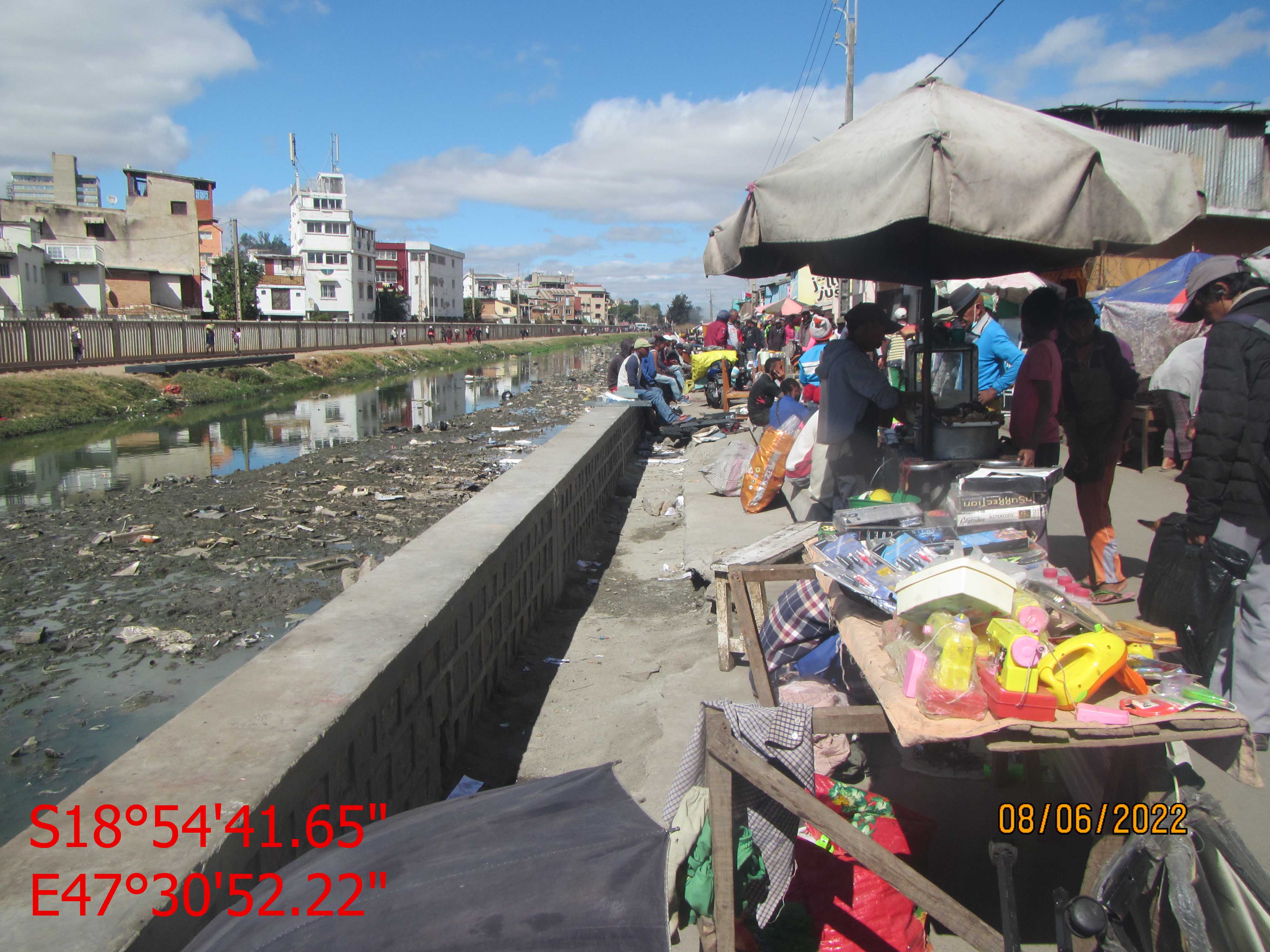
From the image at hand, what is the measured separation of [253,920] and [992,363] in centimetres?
681

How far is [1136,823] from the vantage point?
2.24m

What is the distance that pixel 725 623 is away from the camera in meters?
4.70

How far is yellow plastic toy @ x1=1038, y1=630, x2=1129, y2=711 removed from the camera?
A: 2.14 m

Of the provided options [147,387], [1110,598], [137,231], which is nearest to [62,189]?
[137,231]

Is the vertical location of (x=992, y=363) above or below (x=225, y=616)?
above

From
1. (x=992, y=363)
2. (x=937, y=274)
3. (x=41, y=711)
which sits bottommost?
(x=41, y=711)

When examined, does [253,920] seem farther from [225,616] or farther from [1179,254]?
[1179,254]

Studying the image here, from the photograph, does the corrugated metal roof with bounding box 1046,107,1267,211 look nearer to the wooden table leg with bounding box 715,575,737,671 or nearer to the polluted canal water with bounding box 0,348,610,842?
the polluted canal water with bounding box 0,348,610,842

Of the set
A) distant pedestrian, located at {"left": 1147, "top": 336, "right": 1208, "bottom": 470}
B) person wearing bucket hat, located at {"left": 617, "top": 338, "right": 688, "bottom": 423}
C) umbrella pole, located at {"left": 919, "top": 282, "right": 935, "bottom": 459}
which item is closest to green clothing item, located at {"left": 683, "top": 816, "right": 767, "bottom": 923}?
umbrella pole, located at {"left": 919, "top": 282, "right": 935, "bottom": 459}

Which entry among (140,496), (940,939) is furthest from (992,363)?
(140,496)

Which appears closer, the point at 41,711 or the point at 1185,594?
the point at 1185,594

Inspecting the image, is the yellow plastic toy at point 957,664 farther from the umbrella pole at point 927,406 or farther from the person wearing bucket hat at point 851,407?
the person wearing bucket hat at point 851,407

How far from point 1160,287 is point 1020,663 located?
998 cm

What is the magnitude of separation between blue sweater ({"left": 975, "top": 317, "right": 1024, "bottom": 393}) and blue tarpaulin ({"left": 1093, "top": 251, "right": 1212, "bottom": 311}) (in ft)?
11.8
